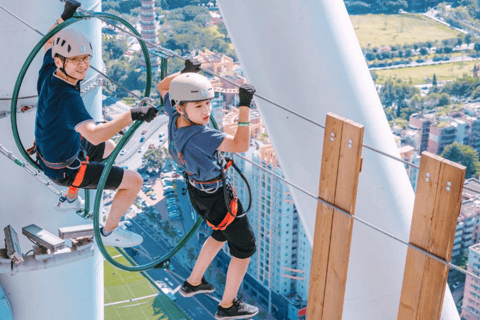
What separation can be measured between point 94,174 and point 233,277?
92cm

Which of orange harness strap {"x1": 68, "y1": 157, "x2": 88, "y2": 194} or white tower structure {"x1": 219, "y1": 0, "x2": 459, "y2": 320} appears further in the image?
orange harness strap {"x1": 68, "y1": 157, "x2": 88, "y2": 194}

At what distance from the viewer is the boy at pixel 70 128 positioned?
11.4 feet

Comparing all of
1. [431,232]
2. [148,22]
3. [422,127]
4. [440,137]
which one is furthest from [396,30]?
[431,232]

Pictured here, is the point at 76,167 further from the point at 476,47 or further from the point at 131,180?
the point at 476,47

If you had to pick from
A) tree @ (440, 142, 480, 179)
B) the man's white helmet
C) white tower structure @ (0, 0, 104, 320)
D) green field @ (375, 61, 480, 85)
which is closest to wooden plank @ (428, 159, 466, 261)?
the man's white helmet

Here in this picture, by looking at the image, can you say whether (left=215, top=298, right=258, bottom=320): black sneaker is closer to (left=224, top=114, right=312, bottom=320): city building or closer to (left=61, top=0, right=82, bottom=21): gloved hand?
(left=61, top=0, right=82, bottom=21): gloved hand

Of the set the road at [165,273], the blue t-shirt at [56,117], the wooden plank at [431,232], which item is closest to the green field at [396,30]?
the road at [165,273]

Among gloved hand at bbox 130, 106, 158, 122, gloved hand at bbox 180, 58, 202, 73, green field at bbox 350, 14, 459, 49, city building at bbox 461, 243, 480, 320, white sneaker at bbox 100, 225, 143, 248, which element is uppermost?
gloved hand at bbox 180, 58, 202, 73

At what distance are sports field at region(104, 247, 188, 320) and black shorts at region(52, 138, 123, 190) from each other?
24113mm

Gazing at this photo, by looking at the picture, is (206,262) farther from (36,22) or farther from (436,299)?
(36,22)

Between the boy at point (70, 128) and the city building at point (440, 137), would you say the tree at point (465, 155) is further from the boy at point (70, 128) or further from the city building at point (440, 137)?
the boy at point (70, 128)

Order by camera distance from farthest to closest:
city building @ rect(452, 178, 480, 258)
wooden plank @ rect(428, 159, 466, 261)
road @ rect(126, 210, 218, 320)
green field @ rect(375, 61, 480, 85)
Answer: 1. green field @ rect(375, 61, 480, 85)
2. city building @ rect(452, 178, 480, 258)
3. road @ rect(126, 210, 218, 320)
4. wooden plank @ rect(428, 159, 466, 261)

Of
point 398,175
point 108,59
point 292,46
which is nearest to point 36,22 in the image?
point 292,46

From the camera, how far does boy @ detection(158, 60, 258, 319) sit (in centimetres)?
287
